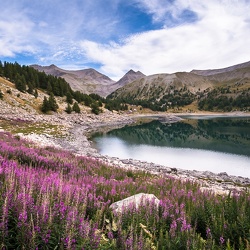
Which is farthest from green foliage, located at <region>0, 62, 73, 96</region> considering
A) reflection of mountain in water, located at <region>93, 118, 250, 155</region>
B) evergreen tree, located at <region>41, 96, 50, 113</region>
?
reflection of mountain in water, located at <region>93, 118, 250, 155</region>

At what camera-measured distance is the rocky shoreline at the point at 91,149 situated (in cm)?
1994

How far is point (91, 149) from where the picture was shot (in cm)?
3647

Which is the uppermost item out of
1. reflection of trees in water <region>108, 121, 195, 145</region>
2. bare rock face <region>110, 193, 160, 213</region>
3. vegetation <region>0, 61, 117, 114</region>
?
vegetation <region>0, 61, 117, 114</region>

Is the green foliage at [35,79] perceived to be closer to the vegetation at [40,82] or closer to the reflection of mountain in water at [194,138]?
the vegetation at [40,82]

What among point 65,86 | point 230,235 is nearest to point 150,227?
point 230,235

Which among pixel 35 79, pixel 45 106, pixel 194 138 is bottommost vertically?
pixel 194 138

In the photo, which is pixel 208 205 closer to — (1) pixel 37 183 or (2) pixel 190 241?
(2) pixel 190 241

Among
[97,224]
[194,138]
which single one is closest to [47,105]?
[194,138]

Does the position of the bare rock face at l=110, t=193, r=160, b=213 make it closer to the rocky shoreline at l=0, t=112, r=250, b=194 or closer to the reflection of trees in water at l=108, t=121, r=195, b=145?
the rocky shoreline at l=0, t=112, r=250, b=194

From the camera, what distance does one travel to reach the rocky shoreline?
19.9 m

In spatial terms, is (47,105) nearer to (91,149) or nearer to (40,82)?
(40,82)

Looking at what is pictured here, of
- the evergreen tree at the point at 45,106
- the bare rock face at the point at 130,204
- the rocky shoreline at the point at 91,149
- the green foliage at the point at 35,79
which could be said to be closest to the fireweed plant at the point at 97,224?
the bare rock face at the point at 130,204

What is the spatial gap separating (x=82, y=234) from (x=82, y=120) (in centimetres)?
8150

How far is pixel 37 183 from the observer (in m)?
4.82
